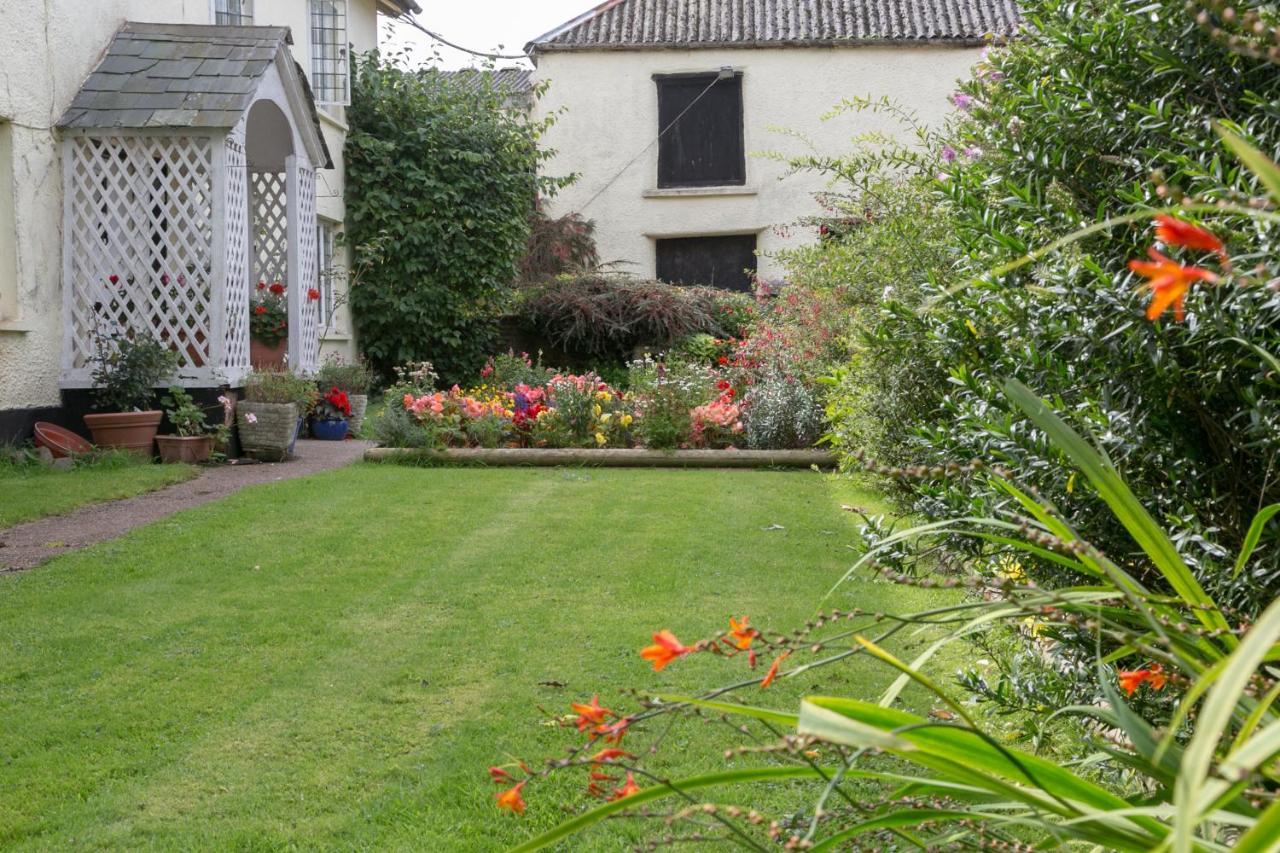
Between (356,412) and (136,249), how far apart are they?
3444mm

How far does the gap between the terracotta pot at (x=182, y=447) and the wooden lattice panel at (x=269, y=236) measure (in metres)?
3.79

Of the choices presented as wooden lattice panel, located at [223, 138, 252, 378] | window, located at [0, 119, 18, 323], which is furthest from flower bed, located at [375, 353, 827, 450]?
window, located at [0, 119, 18, 323]

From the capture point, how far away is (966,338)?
311 centimetres

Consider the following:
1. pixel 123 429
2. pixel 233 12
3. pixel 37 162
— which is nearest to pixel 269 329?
pixel 123 429

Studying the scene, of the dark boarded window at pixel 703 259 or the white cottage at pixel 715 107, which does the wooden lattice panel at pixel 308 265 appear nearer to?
the white cottage at pixel 715 107

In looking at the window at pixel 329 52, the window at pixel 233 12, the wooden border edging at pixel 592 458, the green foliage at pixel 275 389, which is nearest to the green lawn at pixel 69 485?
the green foliage at pixel 275 389

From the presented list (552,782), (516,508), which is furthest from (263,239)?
(552,782)

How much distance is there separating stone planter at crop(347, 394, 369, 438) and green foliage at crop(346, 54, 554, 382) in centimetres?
237

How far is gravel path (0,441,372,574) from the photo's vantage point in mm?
6473

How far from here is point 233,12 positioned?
1333cm

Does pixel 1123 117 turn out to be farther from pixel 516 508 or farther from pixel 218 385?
pixel 218 385

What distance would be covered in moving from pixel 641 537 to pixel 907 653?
98.1 inches

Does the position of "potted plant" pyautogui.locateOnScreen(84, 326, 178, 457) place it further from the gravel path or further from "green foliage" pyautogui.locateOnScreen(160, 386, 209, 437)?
the gravel path

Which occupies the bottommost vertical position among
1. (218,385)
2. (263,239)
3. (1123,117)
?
(218,385)
